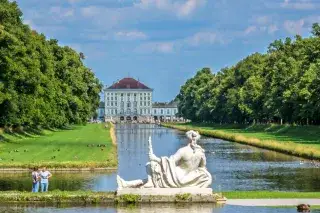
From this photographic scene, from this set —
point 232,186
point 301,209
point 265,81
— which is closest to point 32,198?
point 301,209

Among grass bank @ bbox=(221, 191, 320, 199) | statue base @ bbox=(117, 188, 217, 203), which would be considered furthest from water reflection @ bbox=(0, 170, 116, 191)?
statue base @ bbox=(117, 188, 217, 203)

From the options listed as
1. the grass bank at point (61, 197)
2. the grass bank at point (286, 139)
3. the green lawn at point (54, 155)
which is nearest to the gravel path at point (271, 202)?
the grass bank at point (61, 197)

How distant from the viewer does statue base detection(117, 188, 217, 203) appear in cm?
3102

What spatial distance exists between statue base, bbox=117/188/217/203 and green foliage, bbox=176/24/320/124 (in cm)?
6707

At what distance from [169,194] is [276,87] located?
9907 cm

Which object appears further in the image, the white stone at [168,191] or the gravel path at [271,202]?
the white stone at [168,191]

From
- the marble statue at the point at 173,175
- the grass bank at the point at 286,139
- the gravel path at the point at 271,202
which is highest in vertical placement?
the grass bank at the point at 286,139

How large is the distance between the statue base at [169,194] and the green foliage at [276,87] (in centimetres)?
6707

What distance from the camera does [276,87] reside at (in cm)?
12875

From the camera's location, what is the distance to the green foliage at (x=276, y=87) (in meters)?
106

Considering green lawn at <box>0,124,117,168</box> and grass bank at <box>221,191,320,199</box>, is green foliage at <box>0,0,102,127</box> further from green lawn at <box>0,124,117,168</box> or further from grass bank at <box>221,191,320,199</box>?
grass bank at <box>221,191,320,199</box>

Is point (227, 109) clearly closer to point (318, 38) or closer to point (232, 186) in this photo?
point (318, 38)

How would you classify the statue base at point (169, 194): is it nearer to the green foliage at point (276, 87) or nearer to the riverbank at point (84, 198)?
the riverbank at point (84, 198)

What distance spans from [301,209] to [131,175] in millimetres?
24427
